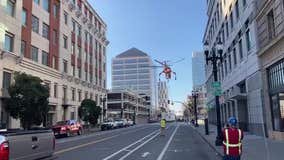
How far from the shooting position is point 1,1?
1388 inches

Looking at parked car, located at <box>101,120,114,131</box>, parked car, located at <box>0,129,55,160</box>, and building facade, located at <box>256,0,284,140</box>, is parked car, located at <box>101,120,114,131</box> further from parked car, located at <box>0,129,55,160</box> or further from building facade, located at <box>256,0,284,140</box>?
parked car, located at <box>0,129,55,160</box>

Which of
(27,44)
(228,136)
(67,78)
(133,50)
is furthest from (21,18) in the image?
(133,50)

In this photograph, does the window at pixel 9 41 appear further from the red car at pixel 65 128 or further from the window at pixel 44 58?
the red car at pixel 65 128

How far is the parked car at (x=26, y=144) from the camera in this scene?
7.05m

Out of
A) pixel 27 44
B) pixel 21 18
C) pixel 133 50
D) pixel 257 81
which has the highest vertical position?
pixel 133 50

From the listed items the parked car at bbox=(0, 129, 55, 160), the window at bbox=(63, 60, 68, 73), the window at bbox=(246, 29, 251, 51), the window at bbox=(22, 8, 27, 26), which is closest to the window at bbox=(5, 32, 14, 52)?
the window at bbox=(22, 8, 27, 26)

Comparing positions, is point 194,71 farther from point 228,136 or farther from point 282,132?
point 228,136

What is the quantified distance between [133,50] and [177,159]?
13603 centimetres

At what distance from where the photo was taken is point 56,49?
50844 millimetres

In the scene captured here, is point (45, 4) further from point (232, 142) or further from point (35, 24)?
point (232, 142)

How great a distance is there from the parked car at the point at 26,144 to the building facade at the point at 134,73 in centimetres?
12204

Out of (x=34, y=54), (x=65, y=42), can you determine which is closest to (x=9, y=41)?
(x=34, y=54)

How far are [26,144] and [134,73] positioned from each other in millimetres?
135768

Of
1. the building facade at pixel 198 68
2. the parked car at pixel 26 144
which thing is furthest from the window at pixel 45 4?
the building facade at pixel 198 68
